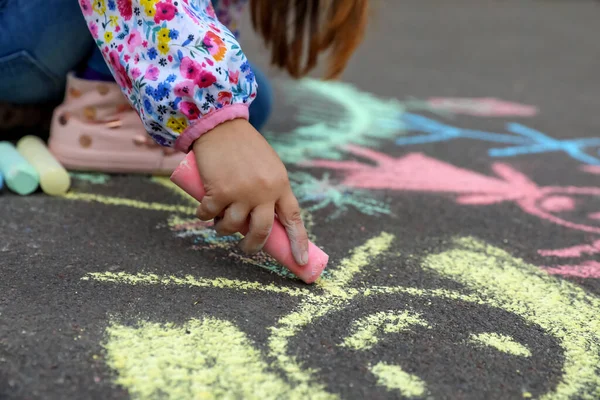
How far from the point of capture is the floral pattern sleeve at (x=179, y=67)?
0.63 meters

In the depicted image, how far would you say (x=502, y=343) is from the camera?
588 mm

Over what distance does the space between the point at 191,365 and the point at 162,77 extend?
28cm

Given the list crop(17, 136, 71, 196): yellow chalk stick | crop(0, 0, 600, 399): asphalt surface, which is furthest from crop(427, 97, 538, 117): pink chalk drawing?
crop(17, 136, 71, 196): yellow chalk stick

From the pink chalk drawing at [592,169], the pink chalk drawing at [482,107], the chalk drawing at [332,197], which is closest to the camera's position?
the chalk drawing at [332,197]

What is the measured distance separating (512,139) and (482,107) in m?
0.24

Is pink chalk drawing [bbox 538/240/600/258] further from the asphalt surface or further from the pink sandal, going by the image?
the pink sandal

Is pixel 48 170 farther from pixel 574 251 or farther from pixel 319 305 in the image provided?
pixel 574 251

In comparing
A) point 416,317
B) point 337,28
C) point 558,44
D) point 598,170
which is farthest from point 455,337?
point 558,44

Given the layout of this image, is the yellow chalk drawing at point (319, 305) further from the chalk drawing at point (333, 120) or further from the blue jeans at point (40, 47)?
the blue jeans at point (40, 47)

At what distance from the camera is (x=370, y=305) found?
24.9 inches

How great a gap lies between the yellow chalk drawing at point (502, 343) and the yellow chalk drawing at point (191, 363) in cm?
19

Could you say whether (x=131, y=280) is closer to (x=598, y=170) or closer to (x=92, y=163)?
(x=92, y=163)

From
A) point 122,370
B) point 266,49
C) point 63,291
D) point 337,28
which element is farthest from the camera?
point 266,49

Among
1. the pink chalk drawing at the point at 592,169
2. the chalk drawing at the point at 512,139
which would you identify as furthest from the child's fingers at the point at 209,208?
the pink chalk drawing at the point at 592,169
